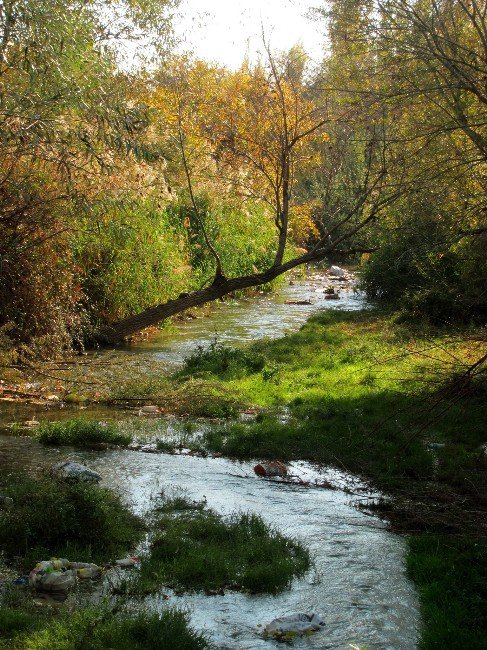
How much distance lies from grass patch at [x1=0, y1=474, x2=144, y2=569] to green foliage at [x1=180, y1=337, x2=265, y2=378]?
6875 mm

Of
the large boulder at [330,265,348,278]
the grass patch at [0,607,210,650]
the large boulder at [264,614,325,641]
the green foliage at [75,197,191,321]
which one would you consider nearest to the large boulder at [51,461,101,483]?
the grass patch at [0,607,210,650]

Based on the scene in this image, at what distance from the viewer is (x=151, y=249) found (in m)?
18.0

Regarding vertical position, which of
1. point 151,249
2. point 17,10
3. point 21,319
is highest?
point 17,10

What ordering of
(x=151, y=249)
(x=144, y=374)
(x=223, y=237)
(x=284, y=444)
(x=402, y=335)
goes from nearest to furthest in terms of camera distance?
(x=284, y=444)
(x=144, y=374)
(x=402, y=335)
(x=151, y=249)
(x=223, y=237)

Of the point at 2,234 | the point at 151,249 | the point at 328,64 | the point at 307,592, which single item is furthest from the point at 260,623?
the point at 151,249

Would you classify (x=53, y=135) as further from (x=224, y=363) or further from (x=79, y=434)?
(x=224, y=363)

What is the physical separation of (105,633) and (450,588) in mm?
2661

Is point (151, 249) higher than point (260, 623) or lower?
higher

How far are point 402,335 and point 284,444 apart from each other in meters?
6.80

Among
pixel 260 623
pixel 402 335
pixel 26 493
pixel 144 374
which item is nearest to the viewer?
pixel 260 623

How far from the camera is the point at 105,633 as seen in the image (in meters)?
4.61

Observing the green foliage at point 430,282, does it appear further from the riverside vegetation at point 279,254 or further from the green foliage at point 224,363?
the green foliage at point 224,363

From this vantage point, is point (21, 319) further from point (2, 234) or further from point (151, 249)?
point (151, 249)

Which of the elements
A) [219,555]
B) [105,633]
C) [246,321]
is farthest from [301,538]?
[246,321]
